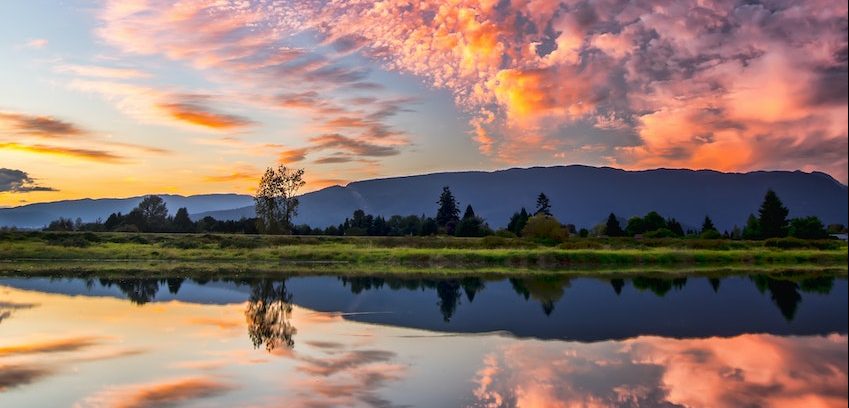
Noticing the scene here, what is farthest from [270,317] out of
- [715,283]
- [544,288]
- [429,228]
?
[429,228]

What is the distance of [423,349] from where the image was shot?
1611 cm

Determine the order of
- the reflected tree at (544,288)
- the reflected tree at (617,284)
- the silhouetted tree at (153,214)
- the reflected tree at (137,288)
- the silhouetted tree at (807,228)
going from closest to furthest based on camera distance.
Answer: the reflected tree at (544,288) → the reflected tree at (137,288) → the reflected tree at (617,284) → the silhouetted tree at (807,228) → the silhouetted tree at (153,214)

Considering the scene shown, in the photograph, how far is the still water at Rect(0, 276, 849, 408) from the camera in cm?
1144

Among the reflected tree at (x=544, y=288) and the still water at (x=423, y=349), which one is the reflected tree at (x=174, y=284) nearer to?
the still water at (x=423, y=349)

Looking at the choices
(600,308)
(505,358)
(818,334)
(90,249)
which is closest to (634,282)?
(600,308)

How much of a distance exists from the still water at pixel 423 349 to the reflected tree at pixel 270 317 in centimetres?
10

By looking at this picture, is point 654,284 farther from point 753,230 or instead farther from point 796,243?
point 753,230

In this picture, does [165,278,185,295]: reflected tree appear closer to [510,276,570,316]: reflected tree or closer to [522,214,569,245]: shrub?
[510,276,570,316]: reflected tree

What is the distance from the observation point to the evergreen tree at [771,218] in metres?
79.5

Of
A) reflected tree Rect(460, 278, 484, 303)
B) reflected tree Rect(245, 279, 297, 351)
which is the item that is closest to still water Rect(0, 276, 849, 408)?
reflected tree Rect(245, 279, 297, 351)

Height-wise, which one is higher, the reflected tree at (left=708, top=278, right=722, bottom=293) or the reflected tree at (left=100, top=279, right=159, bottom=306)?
the reflected tree at (left=100, top=279, right=159, bottom=306)

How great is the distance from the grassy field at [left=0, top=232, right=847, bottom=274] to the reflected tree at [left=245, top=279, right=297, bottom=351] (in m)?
13.7

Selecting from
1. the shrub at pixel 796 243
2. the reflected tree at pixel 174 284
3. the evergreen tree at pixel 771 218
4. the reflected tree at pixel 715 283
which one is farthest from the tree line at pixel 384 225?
the reflected tree at pixel 174 284

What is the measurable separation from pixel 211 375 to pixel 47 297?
64.3ft
